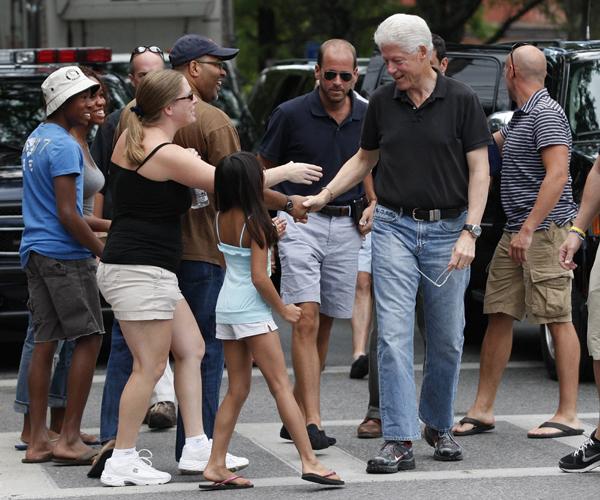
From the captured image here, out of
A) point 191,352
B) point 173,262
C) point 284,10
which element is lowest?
point 191,352

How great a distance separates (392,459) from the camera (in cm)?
502

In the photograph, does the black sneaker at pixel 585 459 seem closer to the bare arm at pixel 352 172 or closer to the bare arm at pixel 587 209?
the bare arm at pixel 587 209

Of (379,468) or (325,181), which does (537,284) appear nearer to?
(325,181)

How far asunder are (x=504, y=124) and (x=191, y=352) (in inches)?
Result: 106

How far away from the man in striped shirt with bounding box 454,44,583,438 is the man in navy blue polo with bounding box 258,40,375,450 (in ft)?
2.70

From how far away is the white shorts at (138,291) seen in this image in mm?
4707

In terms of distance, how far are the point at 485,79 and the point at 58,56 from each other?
10.3ft

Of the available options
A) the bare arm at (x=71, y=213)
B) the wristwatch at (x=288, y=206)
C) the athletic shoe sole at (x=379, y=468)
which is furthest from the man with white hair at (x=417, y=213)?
the bare arm at (x=71, y=213)

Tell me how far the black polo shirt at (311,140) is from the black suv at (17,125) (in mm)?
2023

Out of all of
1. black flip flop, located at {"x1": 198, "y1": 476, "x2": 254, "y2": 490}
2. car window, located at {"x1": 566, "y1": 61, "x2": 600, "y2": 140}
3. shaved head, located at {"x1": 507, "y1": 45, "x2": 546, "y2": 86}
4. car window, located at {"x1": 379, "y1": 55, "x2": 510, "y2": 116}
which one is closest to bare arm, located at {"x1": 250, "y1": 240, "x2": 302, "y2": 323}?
black flip flop, located at {"x1": 198, "y1": 476, "x2": 254, "y2": 490}

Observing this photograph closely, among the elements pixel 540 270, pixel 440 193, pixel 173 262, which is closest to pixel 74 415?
pixel 173 262

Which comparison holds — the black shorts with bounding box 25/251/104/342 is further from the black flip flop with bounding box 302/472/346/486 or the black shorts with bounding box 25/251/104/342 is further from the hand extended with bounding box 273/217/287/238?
the black flip flop with bounding box 302/472/346/486

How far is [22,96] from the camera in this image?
844cm

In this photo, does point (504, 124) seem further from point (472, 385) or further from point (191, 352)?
point (191, 352)
